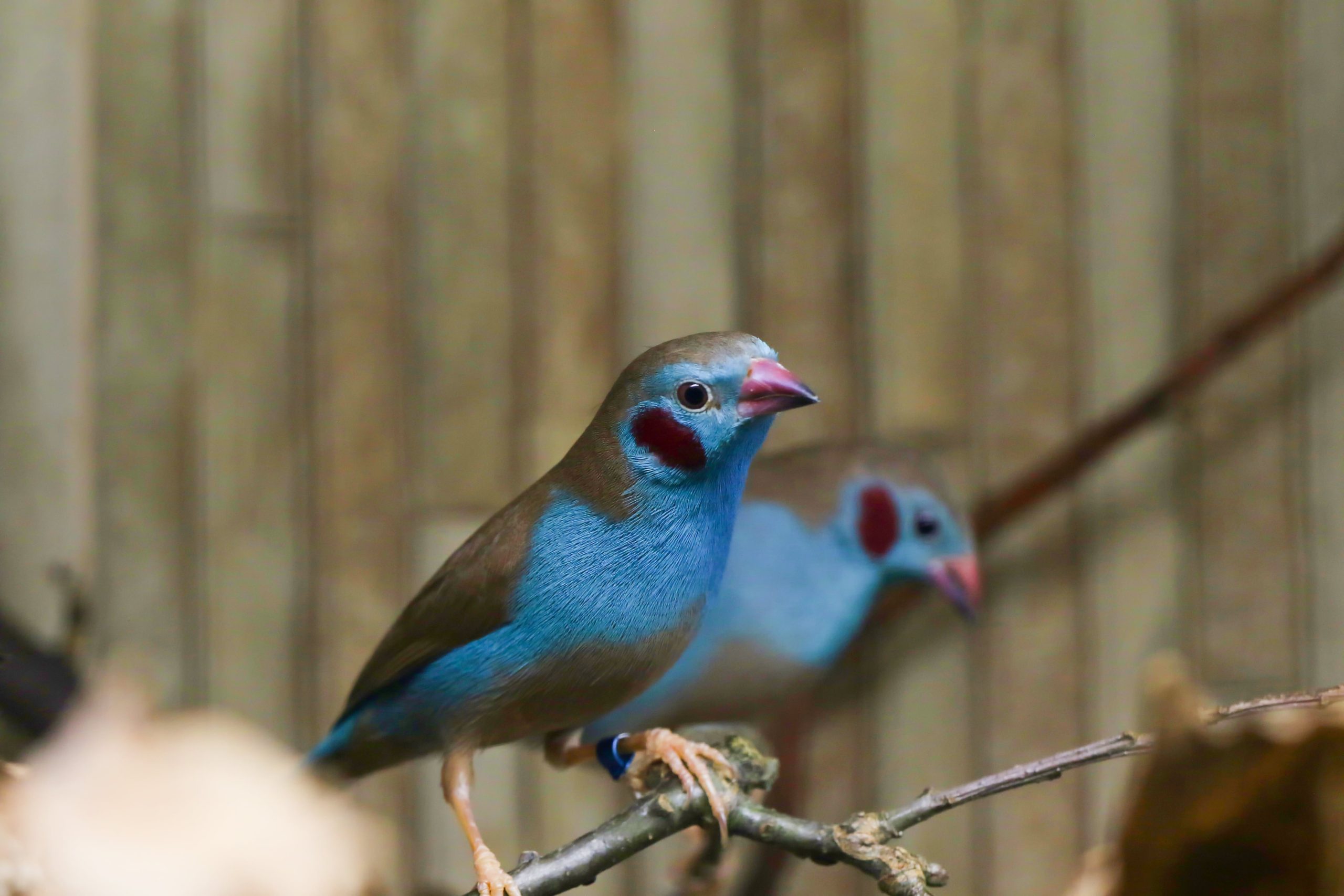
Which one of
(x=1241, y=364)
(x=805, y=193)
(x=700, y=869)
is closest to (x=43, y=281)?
(x=805, y=193)

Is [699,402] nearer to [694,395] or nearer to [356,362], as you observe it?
[694,395]

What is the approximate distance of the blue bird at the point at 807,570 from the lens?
3.30 feet

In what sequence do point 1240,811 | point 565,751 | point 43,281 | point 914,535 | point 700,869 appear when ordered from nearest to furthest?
point 1240,811
point 565,751
point 700,869
point 914,535
point 43,281

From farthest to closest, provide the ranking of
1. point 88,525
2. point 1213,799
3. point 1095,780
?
point 1095,780 → point 88,525 → point 1213,799

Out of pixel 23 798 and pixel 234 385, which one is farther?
pixel 234 385

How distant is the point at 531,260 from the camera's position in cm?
136

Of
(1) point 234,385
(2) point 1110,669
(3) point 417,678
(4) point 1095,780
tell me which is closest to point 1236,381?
(2) point 1110,669

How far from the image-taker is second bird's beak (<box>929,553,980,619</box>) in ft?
3.90

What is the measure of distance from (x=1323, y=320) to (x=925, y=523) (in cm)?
56

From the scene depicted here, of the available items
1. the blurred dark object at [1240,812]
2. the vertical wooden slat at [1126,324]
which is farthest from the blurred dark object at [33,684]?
the vertical wooden slat at [1126,324]

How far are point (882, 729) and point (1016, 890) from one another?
0.72ft

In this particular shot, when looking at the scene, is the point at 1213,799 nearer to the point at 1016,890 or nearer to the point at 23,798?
the point at 23,798

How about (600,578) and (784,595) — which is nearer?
(600,578)

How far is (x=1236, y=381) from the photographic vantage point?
1441mm
